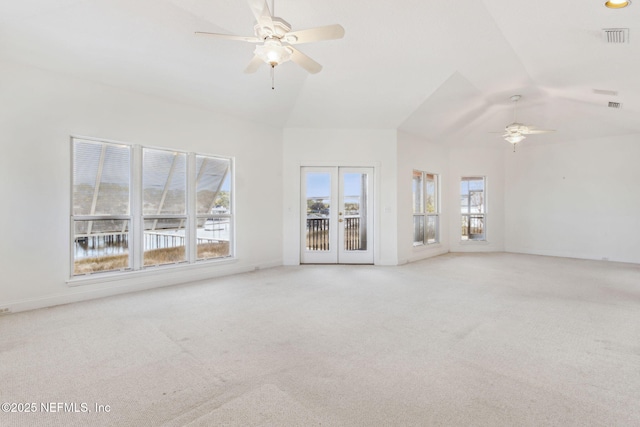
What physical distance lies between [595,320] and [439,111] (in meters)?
4.34

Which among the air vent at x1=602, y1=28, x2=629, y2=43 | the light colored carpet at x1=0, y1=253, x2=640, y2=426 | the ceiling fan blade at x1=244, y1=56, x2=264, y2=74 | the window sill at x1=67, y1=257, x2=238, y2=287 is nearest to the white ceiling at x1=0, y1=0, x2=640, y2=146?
the air vent at x1=602, y1=28, x2=629, y2=43

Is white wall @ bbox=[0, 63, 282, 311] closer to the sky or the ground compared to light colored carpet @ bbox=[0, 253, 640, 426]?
closer to the sky

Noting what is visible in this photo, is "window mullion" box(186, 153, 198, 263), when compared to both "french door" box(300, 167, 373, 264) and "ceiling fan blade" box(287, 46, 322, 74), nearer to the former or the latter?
"french door" box(300, 167, 373, 264)

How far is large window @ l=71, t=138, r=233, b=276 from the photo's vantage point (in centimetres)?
422

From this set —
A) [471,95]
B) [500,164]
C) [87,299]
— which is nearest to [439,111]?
[471,95]

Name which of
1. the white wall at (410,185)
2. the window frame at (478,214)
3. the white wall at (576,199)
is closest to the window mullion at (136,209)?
the white wall at (410,185)

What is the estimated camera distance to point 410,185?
7.06m

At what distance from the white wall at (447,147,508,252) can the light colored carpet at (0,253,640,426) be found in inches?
153

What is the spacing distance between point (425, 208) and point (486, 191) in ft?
7.08

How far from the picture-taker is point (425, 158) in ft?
24.8

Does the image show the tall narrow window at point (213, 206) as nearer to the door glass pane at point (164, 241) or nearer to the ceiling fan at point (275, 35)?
the door glass pane at point (164, 241)

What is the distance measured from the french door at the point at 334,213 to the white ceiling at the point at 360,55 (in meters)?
1.11

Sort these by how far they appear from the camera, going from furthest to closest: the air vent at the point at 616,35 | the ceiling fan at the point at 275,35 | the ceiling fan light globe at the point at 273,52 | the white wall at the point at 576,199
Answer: the white wall at the point at 576,199
the air vent at the point at 616,35
the ceiling fan light globe at the point at 273,52
the ceiling fan at the point at 275,35

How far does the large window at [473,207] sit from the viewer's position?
28.2 feet
